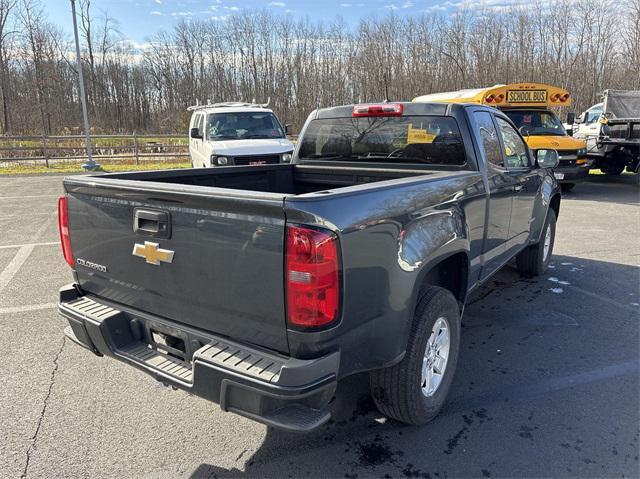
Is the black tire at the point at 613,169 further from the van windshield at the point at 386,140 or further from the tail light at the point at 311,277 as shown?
the tail light at the point at 311,277

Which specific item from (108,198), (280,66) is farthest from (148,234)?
(280,66)

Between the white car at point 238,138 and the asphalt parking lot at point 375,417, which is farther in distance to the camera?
the white car at point 238,138

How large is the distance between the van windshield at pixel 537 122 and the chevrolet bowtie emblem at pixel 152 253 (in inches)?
431

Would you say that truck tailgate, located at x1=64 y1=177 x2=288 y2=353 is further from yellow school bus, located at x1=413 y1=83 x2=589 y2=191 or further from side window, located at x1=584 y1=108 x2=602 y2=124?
side window, located at x1=584 y1=108 x2=602 y2=124

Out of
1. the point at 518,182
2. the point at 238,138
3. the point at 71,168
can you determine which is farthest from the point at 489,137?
the point at 71,168

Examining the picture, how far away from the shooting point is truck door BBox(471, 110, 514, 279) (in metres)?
3.63

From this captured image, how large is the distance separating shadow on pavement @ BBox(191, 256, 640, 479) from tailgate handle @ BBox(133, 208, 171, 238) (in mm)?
1289

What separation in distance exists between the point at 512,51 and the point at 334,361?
41179mm

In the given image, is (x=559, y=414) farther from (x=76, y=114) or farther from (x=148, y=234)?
(x=76, y=114)

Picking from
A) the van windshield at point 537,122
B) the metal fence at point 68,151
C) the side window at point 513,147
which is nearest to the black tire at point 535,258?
the side window at point 513,147

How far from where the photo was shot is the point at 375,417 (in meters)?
2.96

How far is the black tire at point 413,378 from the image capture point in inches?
101

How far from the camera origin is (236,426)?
9.41 ft

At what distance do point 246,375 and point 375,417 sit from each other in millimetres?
1300
